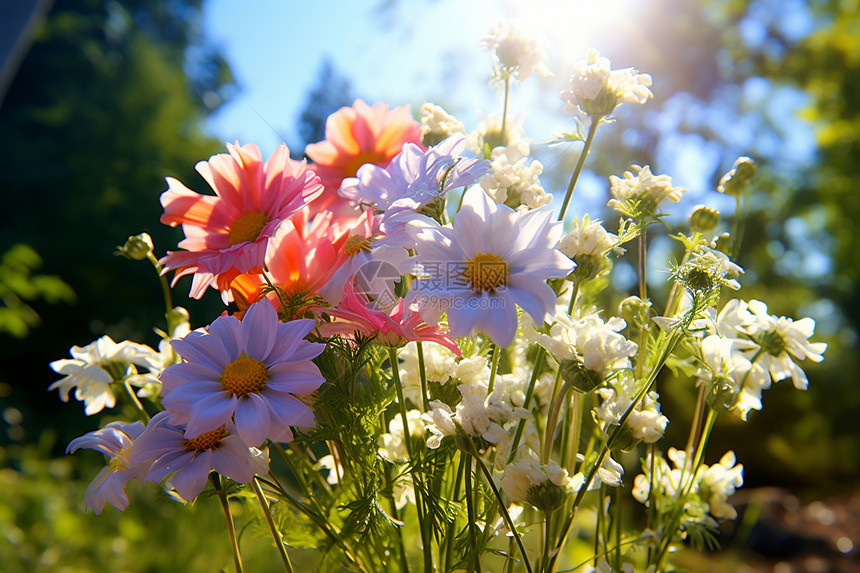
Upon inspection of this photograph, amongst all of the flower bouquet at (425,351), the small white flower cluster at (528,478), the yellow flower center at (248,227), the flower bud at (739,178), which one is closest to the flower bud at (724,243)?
the flower bouquet at (425,351)

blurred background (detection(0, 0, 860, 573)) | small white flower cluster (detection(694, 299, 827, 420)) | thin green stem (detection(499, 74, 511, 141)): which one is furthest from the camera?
blurred background (detection(0, 0, 860, 573))

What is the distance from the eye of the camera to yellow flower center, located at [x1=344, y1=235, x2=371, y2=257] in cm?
35

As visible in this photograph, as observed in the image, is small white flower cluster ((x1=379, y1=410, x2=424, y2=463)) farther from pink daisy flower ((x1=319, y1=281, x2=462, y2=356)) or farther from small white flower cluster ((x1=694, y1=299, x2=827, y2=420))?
small white flower cluster ((x1=694, y1=299, x2=827, y2=420))

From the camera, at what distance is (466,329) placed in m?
0.28

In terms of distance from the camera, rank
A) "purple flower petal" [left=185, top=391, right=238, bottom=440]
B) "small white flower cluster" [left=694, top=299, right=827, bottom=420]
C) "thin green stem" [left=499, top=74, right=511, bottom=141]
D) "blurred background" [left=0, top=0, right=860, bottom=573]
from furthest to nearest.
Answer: "blurred background" [left=0, top=0, right=860, bottom=573], "thin green stem" [left=499, top=74, right=511, bottom=141], "small white flower cluster" [left=694, top=299, right=827, bottom=420], "purple flower petal" [left=185, top=391, right=238, bottom=440]

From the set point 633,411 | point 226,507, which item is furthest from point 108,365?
point 633,411

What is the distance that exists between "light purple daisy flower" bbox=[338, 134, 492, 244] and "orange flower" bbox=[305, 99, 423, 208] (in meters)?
0.11

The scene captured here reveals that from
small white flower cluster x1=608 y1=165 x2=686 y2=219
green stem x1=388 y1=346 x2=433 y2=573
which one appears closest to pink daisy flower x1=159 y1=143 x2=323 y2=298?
green stem x1=388 y1=346 x2=433 y2=573

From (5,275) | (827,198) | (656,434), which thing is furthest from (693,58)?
(656,434)

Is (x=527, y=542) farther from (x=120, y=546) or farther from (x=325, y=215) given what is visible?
(x=120, y=546)

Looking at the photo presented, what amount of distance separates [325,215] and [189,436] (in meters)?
0.16

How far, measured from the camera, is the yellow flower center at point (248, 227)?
1.24 ft

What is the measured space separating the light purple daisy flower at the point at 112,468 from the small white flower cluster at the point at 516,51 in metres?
0.41

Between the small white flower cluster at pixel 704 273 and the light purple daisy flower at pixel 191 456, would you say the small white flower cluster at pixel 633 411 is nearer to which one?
the small white flower cluster at pixel 704 273
